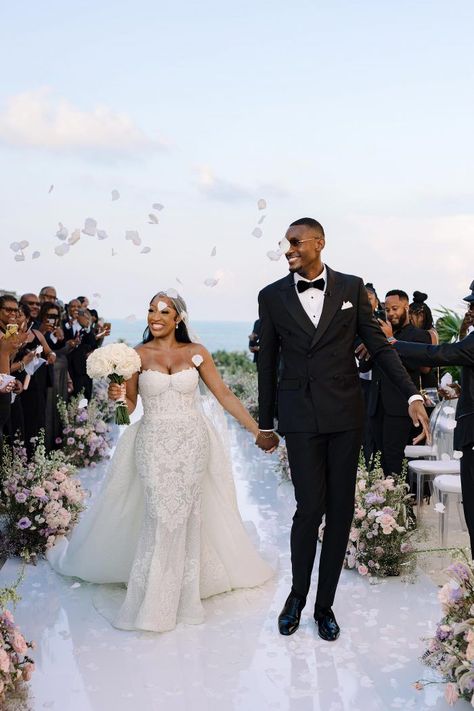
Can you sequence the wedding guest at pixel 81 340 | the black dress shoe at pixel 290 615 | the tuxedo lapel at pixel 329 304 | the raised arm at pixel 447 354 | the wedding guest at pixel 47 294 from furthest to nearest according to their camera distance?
the wedding guest at pixel 81 340, the wedding guest at pixel 47 294, the black dress shoe at pixel 290 615, the tuxedo lapel at pixel 329 304, the raised arm at pixel 447 354

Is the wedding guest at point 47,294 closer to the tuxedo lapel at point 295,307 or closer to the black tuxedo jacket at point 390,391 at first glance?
the black tuxedo jacket at point 390,391

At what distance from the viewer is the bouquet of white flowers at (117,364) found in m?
5.15

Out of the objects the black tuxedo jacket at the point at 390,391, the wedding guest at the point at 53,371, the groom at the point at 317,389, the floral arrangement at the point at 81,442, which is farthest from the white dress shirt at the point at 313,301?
the floral arrangement at the point at 81,442

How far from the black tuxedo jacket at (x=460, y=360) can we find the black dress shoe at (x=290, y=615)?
1.24 meters

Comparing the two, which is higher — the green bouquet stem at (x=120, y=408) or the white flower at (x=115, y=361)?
the white flower at (x=115, y=361)

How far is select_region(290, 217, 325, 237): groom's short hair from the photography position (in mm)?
4742

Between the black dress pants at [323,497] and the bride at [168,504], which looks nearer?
the black dress pants at [323,497]

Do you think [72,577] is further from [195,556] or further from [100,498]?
[195,556]

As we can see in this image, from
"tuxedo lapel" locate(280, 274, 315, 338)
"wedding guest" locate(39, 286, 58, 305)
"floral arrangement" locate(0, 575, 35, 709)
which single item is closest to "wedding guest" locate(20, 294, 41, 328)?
"wedding guest" locate(39, 286, 58, 305)

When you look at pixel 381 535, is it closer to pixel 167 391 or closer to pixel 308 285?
pixel 167 391

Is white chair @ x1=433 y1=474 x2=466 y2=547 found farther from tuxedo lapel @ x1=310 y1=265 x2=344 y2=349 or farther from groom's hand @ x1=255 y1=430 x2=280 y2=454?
tuxedo lapel @ x1=310 y1=265 x2=344 y2=349

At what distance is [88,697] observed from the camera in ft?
13.5

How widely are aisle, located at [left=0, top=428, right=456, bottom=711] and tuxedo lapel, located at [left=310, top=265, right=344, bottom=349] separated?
163 centimetres

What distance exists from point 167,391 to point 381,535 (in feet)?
5.98
